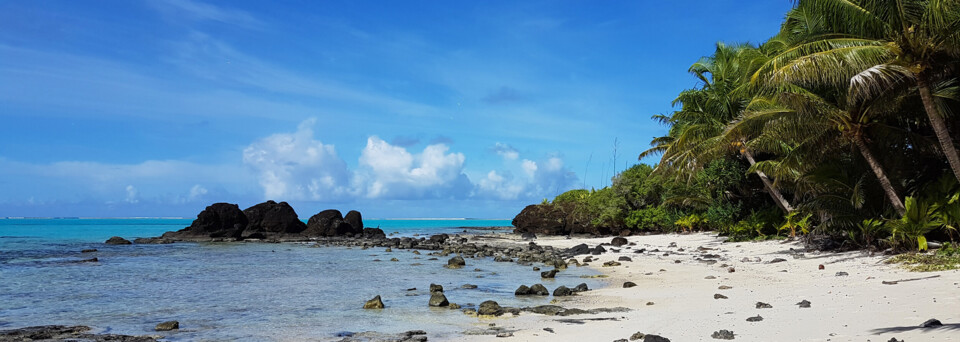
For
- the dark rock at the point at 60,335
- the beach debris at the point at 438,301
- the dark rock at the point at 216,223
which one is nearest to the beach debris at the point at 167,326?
the dark rock at the point at 60,335

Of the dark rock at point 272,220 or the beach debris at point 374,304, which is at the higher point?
the dark rock at point 272,220

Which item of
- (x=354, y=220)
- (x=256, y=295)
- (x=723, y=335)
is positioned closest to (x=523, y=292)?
(x=256, y=295)

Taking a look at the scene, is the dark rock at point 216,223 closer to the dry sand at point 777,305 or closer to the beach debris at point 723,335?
the dry sand at point 777,305

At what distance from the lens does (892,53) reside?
13.7m

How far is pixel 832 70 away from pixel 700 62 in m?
20.6

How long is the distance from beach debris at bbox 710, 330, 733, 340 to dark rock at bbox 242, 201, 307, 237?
5186cm

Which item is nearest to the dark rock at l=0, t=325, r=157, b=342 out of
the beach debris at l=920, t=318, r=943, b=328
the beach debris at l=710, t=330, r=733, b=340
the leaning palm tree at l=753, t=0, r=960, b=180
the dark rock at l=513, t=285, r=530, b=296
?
the dark rock at l=513, t=285, r=530, b=296

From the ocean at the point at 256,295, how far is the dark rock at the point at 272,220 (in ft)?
89.7

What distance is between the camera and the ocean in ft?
36.1

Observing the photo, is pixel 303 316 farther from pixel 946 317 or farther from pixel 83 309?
pixel 946 317

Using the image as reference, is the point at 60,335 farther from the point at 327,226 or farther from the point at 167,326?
the point at 327,226

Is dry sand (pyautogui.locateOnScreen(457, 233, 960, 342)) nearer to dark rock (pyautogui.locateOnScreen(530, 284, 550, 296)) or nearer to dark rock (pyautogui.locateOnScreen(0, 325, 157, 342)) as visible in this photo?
dark rock (pyautogui.locateOnScreen(530, 284, 550, 296))

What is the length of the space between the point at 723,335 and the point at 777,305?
3.09 m

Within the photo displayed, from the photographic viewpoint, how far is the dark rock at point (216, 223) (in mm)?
51875
